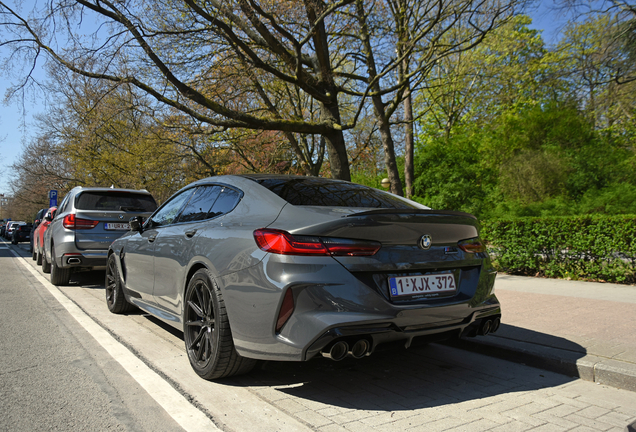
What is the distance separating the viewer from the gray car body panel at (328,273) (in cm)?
308

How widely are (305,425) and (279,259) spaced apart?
990 mm

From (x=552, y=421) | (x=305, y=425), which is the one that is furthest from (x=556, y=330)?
(x=305, y=425)

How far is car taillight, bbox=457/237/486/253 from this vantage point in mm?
3709

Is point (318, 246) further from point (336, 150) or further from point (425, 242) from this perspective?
point (336, 150)

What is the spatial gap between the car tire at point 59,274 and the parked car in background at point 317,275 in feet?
20.1

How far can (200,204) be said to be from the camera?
4.55 metres

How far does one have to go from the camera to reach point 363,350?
3.14 meters

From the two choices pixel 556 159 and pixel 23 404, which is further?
pixel 556 159

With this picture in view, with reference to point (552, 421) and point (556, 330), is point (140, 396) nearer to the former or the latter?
point (552, 421)

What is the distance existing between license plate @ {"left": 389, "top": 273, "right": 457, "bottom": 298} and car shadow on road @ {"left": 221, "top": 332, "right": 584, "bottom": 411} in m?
0.74

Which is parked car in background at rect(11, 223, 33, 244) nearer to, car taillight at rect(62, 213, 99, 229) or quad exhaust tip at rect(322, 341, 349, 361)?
car taillight at rect(62, 213, 99, 229)

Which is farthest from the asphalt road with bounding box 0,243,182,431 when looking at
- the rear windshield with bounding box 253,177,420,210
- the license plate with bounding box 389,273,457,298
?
the rear windshield with bounding box 253,177,420,210

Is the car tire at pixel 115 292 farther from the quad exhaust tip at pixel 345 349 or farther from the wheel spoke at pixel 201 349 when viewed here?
the quad exhaust tip at pixel 345 349

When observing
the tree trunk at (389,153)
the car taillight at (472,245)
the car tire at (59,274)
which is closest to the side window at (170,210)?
the car taillight at (472,245)
